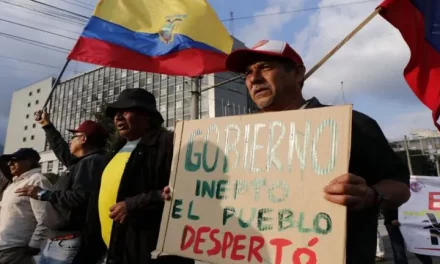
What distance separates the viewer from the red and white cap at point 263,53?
1.92m

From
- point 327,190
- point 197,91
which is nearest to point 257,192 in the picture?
point 327,190

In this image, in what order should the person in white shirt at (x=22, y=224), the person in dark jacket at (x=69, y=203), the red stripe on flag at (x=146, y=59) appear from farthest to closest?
the red stripe on flag at (x=146, y=59) → the person in white shirt at (x=22, y=224) → the person in dark jacket at (x=69, y=203)

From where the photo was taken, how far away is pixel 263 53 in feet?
6.34

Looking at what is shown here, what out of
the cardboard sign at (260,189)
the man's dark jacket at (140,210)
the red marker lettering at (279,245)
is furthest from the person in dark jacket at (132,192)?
the red marker lettering at (279,245)

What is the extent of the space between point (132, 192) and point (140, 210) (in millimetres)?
213

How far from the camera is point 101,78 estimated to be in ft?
191

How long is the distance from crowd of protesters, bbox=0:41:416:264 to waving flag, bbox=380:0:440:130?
152 centimetres

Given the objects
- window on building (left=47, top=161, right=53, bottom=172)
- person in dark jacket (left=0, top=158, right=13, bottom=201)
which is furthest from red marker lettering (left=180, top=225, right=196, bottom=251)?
window on building (left=47, top=161, right=53, bottom=172)

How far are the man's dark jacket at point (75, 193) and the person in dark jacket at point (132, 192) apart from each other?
0.36 m

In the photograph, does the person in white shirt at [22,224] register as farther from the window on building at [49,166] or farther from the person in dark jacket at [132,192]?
the window on building at [49,166]

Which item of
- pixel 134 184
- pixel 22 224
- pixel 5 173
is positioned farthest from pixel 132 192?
pixel 5 173

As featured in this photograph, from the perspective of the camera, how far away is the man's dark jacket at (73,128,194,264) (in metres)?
2.40

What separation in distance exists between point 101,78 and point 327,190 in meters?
60.1

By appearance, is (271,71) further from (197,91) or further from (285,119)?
(197,91)
